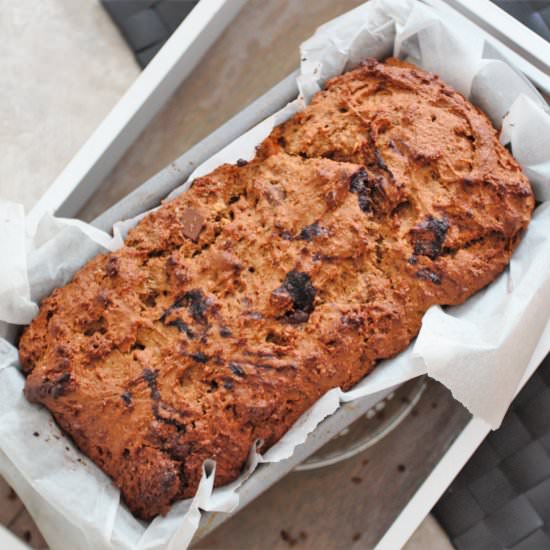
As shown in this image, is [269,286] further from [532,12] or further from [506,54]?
[532,12]

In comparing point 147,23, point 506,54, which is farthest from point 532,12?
point 147,23

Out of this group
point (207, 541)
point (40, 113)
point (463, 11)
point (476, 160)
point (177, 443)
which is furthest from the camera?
point (40, 113)

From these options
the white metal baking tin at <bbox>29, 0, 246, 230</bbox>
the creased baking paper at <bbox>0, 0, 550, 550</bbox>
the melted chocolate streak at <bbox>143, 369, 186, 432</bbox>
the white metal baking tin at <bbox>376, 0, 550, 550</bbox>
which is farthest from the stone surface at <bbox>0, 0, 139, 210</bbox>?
the white metal baking tin at <bbox>376, 0, 550, 550</bbox>

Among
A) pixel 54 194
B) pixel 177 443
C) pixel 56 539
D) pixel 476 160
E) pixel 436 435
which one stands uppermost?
pixel 54 194

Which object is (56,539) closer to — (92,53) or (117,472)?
(117,472)

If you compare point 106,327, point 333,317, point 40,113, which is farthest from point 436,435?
point 40,113

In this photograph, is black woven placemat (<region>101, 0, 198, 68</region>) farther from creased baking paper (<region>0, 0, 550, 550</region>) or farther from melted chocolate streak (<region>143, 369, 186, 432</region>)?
melted chocolate streak (<region>143, 369, 186, 432</region>)
